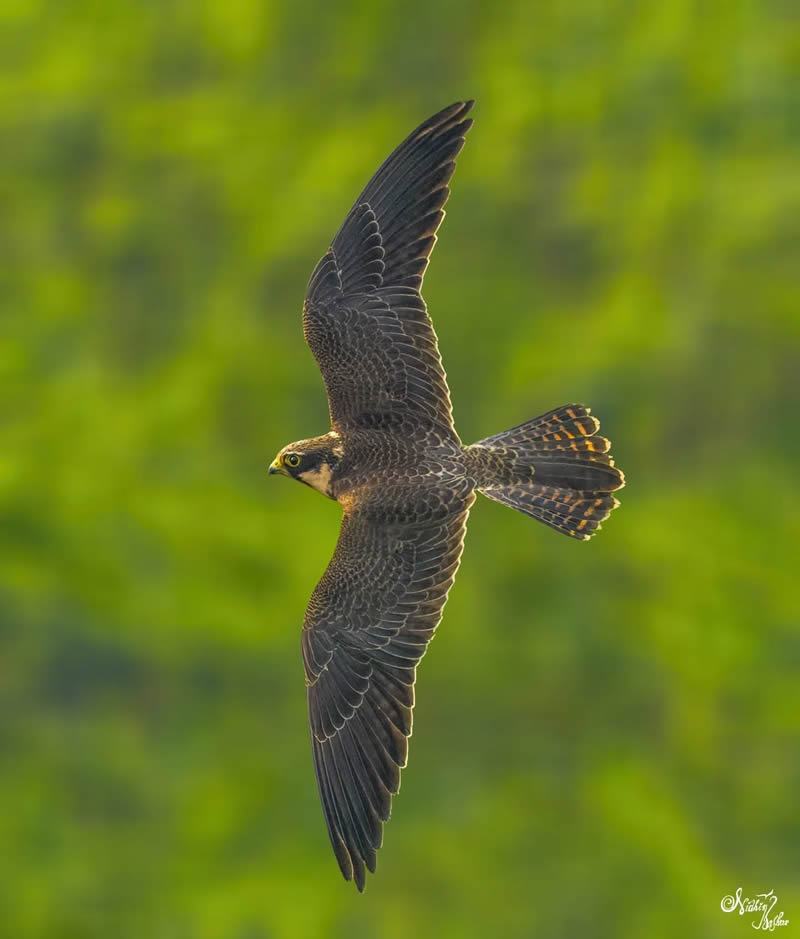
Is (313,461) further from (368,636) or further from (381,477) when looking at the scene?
(368,636)

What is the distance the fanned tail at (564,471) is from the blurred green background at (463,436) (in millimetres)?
11966

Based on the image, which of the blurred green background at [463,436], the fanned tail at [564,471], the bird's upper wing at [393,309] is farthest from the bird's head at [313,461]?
the blurred green background at [463,436]

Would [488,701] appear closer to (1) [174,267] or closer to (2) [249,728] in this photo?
(2) [249,728]

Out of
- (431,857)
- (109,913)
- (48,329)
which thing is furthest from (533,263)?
(109,913)

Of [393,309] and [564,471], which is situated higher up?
[393,309]

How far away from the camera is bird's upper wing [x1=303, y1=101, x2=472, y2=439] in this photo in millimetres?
10242

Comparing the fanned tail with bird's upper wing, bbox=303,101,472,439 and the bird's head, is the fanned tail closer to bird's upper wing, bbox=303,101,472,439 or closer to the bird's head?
bird's upper wing, bbox=303,101,472,439

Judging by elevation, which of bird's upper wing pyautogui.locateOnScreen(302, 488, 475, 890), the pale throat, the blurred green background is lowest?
bird's upper wing pyautogui.locateOnScreen(302, 488, 475, 890)

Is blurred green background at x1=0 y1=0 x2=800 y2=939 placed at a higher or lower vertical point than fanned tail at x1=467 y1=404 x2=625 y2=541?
higher

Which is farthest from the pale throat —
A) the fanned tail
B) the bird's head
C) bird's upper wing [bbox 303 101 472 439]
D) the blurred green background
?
the blurred green background

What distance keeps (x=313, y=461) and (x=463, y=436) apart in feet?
46.6

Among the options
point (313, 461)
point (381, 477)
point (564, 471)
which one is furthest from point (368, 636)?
point (564, 471)

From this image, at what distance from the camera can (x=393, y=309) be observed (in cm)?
1034

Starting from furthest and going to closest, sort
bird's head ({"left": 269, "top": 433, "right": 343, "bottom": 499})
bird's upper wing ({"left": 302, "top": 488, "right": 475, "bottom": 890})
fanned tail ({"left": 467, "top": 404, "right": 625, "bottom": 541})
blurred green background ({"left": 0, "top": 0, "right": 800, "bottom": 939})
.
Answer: blurred green background ({"left": 0, "top": 0, "right": 800, "bottom": 939}) < fanned tail ({"left": 467, "top": 404, "right": 625, "bottom": 541}) < bird's head ({"left": 269, "top": 433, "right": 343, "bottom": 499}) < bird's upper wing ({"left": 302, "top": 488, "right": 475, "bottom": 890})
